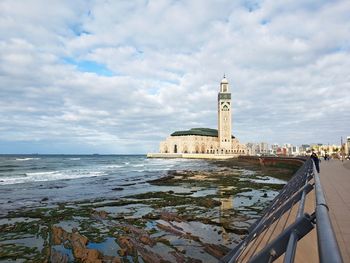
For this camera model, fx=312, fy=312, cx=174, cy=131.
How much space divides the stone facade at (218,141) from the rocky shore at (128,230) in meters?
135

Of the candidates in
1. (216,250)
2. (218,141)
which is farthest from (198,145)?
(216,250)

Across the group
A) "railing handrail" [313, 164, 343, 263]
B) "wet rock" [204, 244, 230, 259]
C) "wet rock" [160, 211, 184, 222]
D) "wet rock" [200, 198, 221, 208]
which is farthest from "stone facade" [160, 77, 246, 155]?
"railing handrail" [313, 164, 343, 263]

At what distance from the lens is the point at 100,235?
37.2 ft

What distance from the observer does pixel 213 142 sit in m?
167

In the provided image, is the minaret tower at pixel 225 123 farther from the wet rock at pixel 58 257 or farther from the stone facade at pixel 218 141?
the wet rock at pixel 58 257

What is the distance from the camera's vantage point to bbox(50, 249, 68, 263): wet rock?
28.4ft

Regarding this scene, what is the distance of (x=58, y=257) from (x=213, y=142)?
159725 mm

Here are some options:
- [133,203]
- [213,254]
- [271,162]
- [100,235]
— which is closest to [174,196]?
[133,203]

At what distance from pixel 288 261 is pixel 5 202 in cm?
2039

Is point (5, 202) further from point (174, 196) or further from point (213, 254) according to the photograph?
point (213, 254)

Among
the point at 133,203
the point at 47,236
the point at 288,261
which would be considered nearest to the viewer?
the point at 288,261

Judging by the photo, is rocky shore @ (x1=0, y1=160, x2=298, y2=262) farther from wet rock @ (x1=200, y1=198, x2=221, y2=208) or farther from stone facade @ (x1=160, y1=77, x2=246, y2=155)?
stone facade @ (x1=160, y1=77, x2=246, y2=155)

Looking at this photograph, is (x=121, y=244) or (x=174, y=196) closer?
(x=121, y=244)

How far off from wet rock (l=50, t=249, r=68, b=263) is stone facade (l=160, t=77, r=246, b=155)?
143 meters
